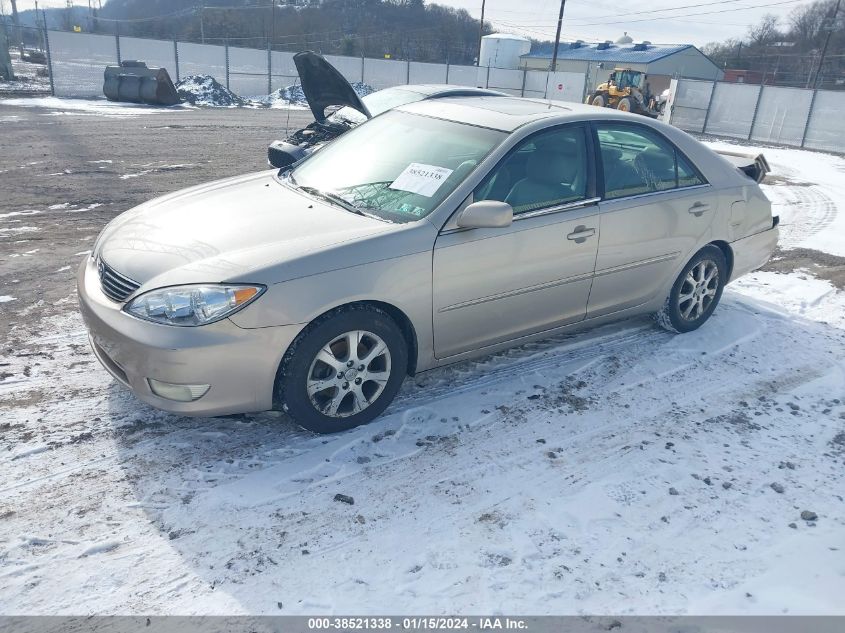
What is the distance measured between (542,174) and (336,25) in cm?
8531

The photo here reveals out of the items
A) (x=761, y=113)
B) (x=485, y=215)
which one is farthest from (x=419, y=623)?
(x=761, y=113)

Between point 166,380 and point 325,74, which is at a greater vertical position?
point 325,74

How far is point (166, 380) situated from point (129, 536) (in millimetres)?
715

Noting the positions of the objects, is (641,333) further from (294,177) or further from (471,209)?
(294,177)

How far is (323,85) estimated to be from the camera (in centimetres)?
923

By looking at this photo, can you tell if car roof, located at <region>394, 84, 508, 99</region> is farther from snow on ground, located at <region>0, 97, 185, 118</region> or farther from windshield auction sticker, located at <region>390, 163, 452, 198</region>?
snow on ground, located at <region>0, 97, 185, 118</region>

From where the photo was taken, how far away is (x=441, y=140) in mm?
4156

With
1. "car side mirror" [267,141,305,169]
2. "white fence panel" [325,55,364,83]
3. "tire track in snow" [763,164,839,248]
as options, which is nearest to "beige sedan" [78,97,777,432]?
"car side mirror" [267,141,305,169]

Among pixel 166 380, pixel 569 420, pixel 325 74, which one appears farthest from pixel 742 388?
pixel 325 74

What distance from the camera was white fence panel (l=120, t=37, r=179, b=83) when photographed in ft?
89.9

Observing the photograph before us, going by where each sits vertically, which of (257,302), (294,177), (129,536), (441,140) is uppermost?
(441,140)

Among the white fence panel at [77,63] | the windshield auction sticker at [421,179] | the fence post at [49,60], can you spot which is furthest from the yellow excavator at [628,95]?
the windshield auction sticker at [421,179]

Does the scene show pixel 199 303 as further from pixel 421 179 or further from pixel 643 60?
pixel 643 60

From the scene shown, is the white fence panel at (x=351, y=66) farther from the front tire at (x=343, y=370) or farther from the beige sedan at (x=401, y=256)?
the front tire at (x=343, y=370)
